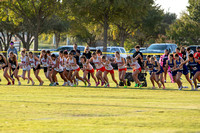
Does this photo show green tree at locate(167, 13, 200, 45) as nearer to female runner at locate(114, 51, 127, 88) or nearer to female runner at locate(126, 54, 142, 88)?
female runner at locate(114, 51, 127, 88)

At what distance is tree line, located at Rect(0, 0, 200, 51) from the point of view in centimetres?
4706

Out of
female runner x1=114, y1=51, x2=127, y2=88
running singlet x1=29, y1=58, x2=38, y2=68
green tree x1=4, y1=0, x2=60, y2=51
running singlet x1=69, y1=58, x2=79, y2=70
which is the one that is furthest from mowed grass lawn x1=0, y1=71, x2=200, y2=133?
green tree x1=4, y1=0, x2=60, y2=51

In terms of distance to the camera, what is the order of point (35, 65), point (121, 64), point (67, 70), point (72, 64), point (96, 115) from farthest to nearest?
point (35, 65) → point (67, 70) → point (72, 64) → point (121, 64) → point (96, 115)

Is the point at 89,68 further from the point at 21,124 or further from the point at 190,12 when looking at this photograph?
the point at 190,12

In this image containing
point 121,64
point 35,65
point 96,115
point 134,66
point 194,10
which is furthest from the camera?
point 194,10

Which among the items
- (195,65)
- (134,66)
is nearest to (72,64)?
(134,66)

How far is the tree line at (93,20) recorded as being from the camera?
47062mm

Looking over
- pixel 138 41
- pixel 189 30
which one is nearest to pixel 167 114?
pixel 189 30

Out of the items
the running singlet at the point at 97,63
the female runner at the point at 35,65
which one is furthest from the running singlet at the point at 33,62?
the running singlet at the point at 97,63

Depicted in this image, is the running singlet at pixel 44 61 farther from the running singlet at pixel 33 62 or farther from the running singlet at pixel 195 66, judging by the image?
the running singlet at pixel 195 66

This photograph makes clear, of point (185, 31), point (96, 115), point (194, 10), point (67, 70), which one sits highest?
point (194, 10)

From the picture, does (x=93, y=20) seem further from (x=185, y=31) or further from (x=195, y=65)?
(x=195, y=65)

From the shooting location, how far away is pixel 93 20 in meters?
50.2

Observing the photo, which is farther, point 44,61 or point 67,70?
point 44,61
